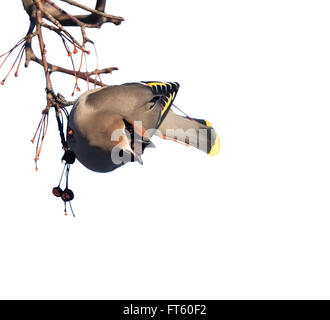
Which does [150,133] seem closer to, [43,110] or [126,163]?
[126,163]

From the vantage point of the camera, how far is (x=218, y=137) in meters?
4.49

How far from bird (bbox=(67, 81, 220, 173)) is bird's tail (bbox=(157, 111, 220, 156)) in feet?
1.33

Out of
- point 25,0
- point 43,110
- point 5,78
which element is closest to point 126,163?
point 43,110

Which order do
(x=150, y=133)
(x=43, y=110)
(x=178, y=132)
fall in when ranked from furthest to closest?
(x=178, y=132)
(x=150, y=133)
(x=43, y=110)

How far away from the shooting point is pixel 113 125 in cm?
358

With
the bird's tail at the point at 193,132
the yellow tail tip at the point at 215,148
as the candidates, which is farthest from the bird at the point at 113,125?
the yellow tail tip at the point at 215,148

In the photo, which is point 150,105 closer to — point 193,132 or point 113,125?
point 113,125

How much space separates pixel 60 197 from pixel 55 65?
77 cm

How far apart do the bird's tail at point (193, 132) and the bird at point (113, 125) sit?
405mm

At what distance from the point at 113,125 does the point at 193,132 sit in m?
0.99

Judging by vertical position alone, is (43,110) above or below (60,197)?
above

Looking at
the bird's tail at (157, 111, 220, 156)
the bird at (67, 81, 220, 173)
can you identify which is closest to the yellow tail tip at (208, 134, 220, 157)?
the bird's tail at (157, 111, 220, 156)

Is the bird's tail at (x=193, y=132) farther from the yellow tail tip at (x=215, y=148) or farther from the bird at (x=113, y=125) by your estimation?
the bird at (x=113, y=125)

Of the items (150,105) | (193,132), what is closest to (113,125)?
(150,105)
